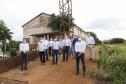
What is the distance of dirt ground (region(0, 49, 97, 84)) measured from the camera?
17.3m

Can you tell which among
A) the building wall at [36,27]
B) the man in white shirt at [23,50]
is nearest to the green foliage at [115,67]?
the man in white shirt at [23,50]

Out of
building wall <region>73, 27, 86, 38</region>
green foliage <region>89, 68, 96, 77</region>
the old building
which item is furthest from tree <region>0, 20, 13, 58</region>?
green foliage <region>89, 68, 96, 77</region>

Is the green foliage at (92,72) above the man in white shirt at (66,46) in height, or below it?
below

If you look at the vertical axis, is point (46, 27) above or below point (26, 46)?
above

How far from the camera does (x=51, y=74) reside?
755 inches

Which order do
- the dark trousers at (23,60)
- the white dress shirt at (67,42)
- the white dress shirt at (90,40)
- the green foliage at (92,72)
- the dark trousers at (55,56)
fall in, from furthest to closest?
1. the white dress shirt at (67,42)
2. the dark trousers at (55,56)
3. the white dress shirt at (90,40)
4. the dark trousers at (23,60)
5. the green foliage at (92,72)

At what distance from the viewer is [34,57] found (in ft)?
85.2

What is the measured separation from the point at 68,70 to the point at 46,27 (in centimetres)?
2806

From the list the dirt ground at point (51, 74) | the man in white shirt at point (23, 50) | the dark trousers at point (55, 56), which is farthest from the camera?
the dark trousers at point (55, 56)

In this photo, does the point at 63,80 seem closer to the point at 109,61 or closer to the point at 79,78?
the point at 79,78

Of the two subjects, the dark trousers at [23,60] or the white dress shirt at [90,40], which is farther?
the white dress shirt at [90,40]

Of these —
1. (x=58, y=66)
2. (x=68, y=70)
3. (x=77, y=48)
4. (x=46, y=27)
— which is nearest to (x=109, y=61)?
(x=77, y=48)

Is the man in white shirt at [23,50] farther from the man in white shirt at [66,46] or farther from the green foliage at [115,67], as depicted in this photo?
the green foliage at [115,67]

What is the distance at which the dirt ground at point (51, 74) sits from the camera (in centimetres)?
1728
